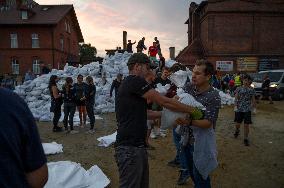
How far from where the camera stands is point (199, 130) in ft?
12.6

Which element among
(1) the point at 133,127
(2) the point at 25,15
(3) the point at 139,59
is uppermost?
(2) the point at 25,15

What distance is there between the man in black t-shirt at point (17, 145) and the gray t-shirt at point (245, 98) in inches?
319

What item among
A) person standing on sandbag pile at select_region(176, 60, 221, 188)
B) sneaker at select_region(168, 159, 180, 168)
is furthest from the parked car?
person standing on sandbag pile at select_region(176, 60, 221, 188)

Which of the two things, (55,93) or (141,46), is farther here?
(141,46)

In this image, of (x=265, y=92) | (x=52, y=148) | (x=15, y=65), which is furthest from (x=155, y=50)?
(x=15, y=65)

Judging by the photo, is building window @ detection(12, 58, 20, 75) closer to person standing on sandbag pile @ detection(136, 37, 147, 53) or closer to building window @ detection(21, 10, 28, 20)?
building window @ detection(21, 10, 28, 20)

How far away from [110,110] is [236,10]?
23.4 m

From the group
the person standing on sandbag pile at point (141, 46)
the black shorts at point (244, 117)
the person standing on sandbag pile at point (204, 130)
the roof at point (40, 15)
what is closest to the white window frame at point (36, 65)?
the roof at point (40, 15)

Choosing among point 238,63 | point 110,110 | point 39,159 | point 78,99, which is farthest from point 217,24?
point 39,159

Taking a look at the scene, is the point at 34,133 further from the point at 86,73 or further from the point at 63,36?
the point at 63,36

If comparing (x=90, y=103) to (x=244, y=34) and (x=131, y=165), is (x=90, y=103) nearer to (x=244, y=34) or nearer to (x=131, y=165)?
(x=131, y=165)

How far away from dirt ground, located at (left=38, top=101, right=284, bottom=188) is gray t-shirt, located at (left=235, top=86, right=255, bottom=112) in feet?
3.13

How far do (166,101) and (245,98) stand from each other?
6.41 m

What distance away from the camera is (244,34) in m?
35.0
